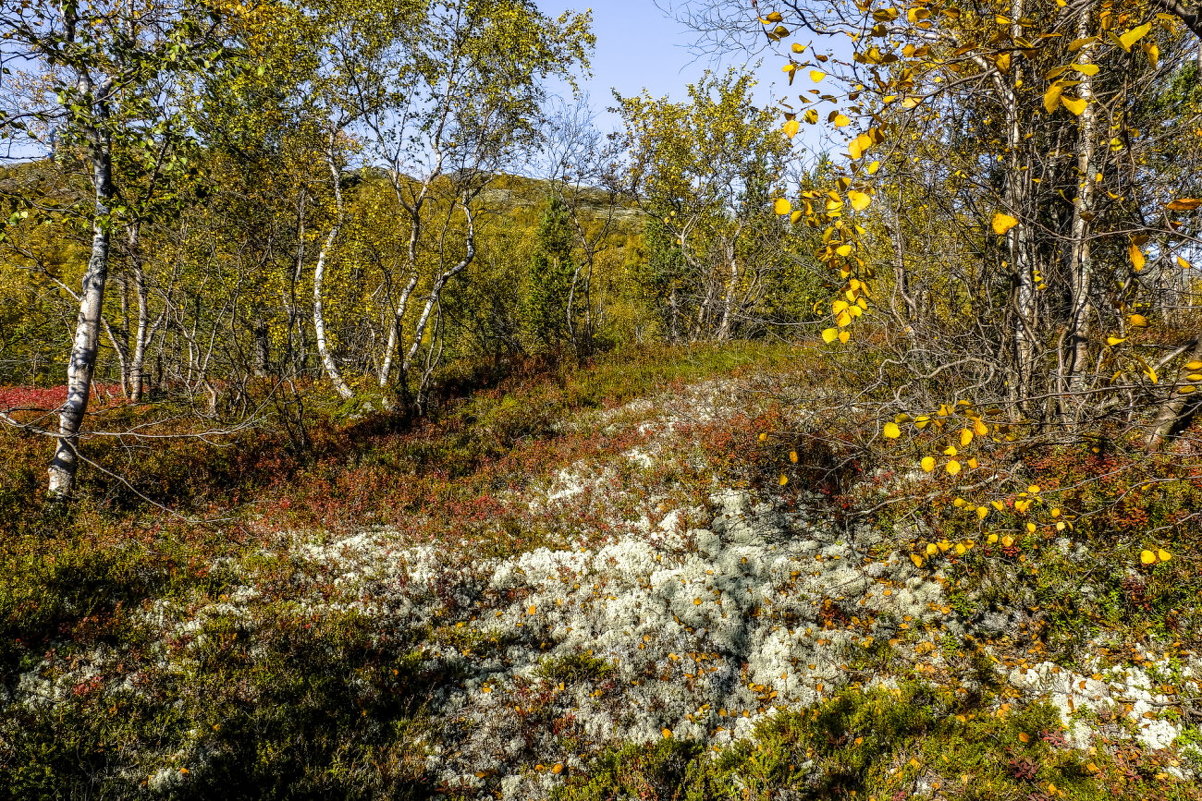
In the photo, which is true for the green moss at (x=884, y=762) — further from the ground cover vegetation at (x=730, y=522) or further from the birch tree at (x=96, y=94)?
the birch tree at (x=96, y=94)

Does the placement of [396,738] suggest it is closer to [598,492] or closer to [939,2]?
[598,492]

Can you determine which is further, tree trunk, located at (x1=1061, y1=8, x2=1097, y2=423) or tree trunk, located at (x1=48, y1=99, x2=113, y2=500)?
tree trunk, located at (x1=48, y1=99, x2=113, y2=500)

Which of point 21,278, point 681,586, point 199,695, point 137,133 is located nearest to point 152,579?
point 199,695

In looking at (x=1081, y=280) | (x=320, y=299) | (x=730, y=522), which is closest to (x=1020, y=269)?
(x=1081, y=280)

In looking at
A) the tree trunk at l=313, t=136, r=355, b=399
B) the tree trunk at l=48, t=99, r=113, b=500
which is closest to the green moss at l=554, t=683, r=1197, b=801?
the tree trunk at l=48, t=99, r=113, b=500

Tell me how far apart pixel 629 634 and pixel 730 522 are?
2859 mm

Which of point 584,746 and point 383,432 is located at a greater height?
point 383,432

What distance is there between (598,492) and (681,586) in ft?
9.66

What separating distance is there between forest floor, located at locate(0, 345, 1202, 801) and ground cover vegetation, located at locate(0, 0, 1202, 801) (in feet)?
0.15

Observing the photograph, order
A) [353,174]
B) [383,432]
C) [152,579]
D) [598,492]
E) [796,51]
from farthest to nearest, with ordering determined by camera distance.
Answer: [353,174]
[383,432]
[598,492]
[152,579]
[796,51]

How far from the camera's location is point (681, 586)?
8.02 m

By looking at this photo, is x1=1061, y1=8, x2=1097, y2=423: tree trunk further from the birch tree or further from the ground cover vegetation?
the birch tree

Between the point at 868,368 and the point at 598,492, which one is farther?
the point at 868,368

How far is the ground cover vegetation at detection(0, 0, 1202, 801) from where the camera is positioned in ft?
16.0
